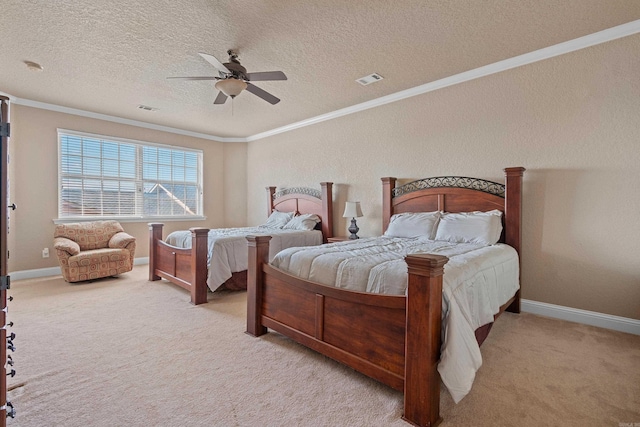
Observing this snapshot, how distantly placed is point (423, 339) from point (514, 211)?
2.25 meters

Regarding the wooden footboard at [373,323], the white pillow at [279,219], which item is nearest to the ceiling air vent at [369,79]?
the wooden footboard at [373,323]

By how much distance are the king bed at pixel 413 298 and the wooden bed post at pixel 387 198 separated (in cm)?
62

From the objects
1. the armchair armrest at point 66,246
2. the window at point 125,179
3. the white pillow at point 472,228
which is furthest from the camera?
the window at point 125,179

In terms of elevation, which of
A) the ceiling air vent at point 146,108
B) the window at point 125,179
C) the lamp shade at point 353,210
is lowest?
the lamp shade at point 353,210

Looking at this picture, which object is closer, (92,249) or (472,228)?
(472,228)

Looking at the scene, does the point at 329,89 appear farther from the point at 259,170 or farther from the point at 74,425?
the point at 74,425

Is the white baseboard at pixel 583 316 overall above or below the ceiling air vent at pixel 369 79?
below

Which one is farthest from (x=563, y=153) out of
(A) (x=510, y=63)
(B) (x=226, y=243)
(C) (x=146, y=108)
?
(C) (x=146, y=108)

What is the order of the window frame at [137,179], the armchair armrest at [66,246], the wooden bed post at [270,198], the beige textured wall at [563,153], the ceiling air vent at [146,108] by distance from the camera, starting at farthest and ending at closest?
the wooden bed post at [270,198] → the window frame at [137,179] → the ceiling air vent at [146,108] → the armchair armrest at [66,246] → the beige textured wall at [563,153]

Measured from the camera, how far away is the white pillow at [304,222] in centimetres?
490

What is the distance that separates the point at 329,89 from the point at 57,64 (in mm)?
3122

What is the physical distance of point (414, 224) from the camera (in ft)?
11.4

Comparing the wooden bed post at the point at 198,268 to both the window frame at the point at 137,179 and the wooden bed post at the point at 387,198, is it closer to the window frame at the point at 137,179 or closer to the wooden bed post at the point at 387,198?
the wooden bed post at the point at 387,198

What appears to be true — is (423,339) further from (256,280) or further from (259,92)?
(259,92)
